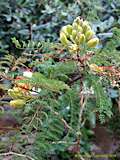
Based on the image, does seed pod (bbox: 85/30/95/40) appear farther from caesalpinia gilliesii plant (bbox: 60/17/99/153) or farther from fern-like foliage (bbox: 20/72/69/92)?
fern-like foliage (bbox: 20/72/69/92)

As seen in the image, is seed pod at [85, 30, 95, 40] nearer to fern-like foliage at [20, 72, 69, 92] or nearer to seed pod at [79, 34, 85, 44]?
seed pod at [79, 34, 85, 44]

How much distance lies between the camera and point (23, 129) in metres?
1.12

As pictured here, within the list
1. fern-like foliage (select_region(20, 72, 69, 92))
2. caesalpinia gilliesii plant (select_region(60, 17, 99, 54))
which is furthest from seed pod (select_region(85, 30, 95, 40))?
fern-like foliage (select_region(20, 72, 69, 92))

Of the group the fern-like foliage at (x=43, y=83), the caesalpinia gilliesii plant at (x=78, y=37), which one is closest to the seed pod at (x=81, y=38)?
the caesalpinia gilliesii plant at (x=78, y=37)

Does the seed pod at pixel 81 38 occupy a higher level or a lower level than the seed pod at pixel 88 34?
lower

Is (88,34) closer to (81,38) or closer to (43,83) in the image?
(81,38)

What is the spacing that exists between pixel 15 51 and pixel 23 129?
48.0 inches

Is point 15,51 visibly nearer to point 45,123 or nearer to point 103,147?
point 103,147

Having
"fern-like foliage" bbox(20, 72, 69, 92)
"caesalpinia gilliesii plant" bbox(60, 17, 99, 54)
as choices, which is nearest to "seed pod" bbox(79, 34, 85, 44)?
"caesalpinia gilliesii plant" bbox(60, 17, 99, 54)

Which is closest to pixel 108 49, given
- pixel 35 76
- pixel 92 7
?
pixel 35 76

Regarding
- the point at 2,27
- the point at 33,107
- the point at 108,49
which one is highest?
the point at 2,27

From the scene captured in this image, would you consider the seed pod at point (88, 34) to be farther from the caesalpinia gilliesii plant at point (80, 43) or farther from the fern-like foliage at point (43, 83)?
the fern-like foliage at point (43, 83)

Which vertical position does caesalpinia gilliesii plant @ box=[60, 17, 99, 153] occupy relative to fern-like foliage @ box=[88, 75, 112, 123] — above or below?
above

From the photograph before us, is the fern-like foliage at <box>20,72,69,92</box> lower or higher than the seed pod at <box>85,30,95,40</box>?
lower
